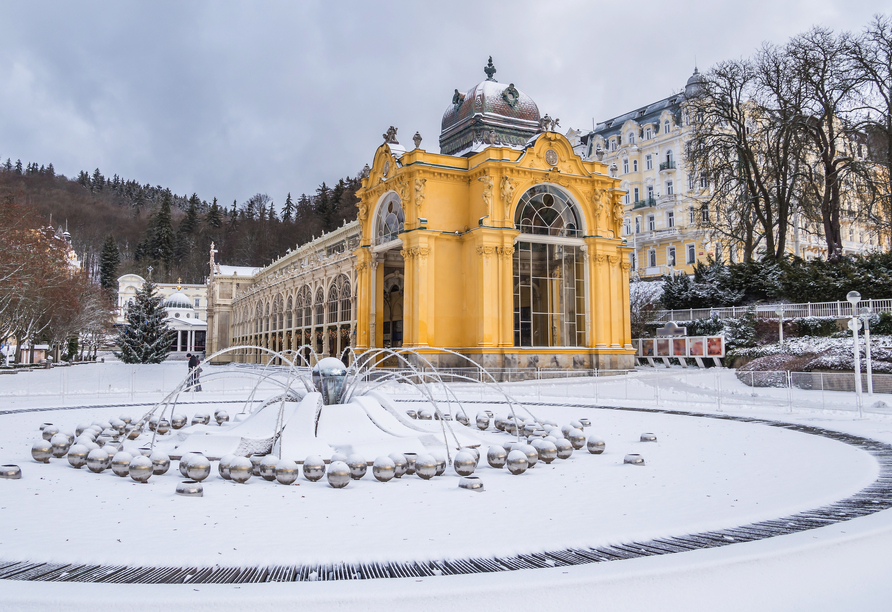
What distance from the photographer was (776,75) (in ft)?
133

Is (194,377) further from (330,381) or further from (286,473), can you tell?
(286,473)

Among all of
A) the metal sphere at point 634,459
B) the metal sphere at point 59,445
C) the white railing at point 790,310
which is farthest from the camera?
the white railing at point 790,310

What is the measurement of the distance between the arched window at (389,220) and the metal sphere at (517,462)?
26987 mm

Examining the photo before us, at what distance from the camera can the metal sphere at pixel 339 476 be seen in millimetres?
8273

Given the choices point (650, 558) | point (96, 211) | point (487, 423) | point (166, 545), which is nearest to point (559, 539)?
point (650, 558)

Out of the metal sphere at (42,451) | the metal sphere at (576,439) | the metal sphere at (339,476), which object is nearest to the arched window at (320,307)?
the metal sphere at (42,451)

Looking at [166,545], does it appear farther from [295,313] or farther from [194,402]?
[295,313]

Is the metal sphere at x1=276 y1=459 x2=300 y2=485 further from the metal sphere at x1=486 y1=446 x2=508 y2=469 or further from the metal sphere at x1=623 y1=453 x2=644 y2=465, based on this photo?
the metal sphere at x1=623 y1=453 x2=644 y2=465

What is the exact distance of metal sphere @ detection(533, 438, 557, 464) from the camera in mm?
9992

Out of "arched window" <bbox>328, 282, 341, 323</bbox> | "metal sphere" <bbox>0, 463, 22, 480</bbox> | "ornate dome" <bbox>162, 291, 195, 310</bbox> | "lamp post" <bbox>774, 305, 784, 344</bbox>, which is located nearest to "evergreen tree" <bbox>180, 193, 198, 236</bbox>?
"ornate dome" <bbox>162, 291, 195, 310</bbox>

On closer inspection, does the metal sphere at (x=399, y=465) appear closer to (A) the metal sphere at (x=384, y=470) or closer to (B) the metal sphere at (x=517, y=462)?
(A) the metal sphere at (x=384, y=470)

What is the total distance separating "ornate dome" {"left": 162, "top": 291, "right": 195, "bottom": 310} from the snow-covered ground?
10723 centimetres

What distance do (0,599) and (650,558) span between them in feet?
13.9

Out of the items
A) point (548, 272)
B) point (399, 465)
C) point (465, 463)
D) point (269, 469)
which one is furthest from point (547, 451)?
point (548, 272)
